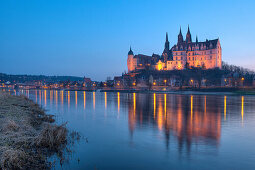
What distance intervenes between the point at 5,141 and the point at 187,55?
14112cm

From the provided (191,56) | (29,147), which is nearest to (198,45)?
(191,56)

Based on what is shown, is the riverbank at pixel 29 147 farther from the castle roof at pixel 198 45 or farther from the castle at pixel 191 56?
the castle roof at pixel 198 45

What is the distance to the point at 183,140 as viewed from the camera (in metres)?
11.5

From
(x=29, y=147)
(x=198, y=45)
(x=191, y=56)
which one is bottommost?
(x=29, y=147)

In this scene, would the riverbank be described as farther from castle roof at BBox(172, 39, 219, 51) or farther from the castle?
castle roof at BBox(172, 39, 219, 51)

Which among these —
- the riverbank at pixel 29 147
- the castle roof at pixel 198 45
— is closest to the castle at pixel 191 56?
the castle roof at pixel 198 45

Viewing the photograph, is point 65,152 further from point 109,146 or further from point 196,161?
point 196,161

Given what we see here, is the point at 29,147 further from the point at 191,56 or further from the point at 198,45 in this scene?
the point at 198,45

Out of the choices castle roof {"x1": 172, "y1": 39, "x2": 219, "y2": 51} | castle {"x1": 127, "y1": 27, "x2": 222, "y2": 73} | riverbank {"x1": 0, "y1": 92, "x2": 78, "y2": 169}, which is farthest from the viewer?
castle roof {"x1": 172, "y1": 39, "x2": 219, "y2": 51}

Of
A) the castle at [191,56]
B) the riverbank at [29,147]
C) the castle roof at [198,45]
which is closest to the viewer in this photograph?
the riverbank at [29,147]

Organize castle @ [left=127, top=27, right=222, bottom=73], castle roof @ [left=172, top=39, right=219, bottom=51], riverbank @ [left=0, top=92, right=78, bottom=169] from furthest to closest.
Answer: castle roof @ [left=172, top=39, right=219, bottom=51] < castle @ [left=127, top=27, right=222, bottom=73] < riverbank @ [left=0, top=92, right=78, bottom=169]

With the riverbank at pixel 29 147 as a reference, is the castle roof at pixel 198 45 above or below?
above

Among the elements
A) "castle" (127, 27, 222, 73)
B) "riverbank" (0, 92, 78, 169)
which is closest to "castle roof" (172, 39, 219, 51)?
"castle" (127, 27, 222, 73)

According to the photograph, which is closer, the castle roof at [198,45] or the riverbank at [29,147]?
the riverbank at [29,147]
